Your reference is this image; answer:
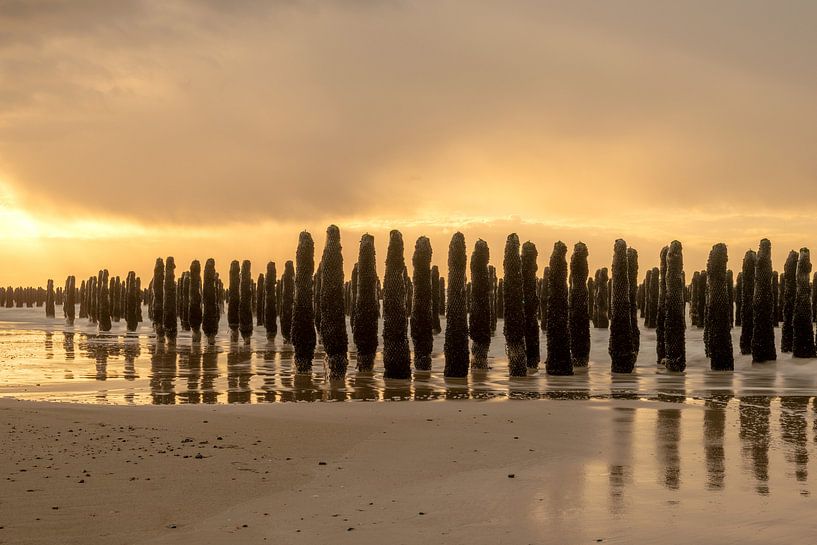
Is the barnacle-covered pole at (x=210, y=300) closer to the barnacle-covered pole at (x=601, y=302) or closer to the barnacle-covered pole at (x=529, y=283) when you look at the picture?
the barnacle-covered pole at (x=601, y=302)

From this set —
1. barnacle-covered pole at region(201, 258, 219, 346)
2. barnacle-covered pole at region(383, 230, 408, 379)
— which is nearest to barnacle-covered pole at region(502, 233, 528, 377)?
barnacle-covered pole at region(383, 230, 408, 379)

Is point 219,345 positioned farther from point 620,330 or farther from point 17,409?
point 17,409

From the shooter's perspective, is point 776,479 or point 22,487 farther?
point 776,479

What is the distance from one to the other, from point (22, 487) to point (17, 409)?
6227mm

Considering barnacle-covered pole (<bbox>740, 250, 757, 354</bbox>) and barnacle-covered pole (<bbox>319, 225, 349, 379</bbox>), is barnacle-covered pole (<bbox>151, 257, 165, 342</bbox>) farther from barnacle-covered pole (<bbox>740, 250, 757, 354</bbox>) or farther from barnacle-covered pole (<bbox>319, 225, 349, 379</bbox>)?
barnacle-covered pole (<bbox>740, 250, 757, 354</bbox>)

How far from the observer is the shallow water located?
20.9 metres

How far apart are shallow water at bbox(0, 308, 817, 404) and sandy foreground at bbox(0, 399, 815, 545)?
476 centimetres

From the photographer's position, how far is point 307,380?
25469 millimetres

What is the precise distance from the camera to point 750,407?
1889cm

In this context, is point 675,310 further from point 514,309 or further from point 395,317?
point 395,317

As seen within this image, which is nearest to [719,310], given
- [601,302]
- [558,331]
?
[558,331]

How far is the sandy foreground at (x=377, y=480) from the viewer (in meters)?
8.44

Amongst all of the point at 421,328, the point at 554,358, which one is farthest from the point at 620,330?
the point at 421,328

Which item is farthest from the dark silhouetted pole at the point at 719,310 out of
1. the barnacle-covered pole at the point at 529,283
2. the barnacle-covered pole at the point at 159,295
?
the barnacle-covered pole at the point at 159,295
